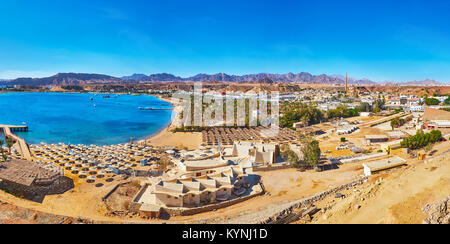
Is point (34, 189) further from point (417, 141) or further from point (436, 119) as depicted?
point (436, 119)

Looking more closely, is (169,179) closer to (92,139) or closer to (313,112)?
(92,139)

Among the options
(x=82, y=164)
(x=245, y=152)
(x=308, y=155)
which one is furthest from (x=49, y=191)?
(x=308, y=155)

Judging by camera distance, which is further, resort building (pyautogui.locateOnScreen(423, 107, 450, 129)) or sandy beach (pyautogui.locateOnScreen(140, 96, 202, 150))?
resort building (pyautogui.locateOnScreen(423, 107, 450, 129))

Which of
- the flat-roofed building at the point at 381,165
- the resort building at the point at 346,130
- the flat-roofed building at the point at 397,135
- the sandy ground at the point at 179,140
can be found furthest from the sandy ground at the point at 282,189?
the resort building at the point at 346,130

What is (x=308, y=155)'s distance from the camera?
56.0 feet

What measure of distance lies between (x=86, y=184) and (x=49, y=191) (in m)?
1.90

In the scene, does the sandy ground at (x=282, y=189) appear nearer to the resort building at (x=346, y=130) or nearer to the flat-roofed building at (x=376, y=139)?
the flat-roofed building at (x=376, y=139)

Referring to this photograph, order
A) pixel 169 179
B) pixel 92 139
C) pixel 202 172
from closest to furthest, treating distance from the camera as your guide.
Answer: pixel 169 179, pixel 202 172, pixel 92 139

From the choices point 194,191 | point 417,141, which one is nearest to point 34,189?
point 194,191

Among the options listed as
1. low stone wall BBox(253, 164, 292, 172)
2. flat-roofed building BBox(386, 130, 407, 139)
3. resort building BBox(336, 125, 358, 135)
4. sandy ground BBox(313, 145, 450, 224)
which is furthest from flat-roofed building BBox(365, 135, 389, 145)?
sandy ground BBox(313, 145, 450, 224)

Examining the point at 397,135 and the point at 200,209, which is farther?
the point at 397,135

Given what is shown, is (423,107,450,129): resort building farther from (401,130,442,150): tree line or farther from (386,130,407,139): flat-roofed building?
(401,130,442,150): tree line

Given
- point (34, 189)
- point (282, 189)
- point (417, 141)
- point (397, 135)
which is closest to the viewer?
point (34, 189)

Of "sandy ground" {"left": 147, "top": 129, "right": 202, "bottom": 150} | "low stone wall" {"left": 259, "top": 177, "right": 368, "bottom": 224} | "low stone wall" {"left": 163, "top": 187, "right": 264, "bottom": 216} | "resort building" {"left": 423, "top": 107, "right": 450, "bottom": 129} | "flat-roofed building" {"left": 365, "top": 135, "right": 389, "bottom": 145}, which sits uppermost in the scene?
"resort building" {"left": 423, "top": 107, "right": 450, "bottom": 129}
